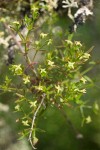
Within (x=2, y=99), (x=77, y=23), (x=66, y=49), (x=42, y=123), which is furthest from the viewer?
(x=42, y=123)

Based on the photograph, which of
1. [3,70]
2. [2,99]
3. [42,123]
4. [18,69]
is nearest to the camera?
[18,69]

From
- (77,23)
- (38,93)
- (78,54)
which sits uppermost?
(77,23)

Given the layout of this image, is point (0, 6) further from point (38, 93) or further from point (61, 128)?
point (61, 128)

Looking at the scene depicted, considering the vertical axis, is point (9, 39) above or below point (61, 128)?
above

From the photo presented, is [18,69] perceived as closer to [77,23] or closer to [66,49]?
[66,49]

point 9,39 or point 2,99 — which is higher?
point 9,39

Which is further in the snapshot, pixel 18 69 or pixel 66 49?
pixel 66 49

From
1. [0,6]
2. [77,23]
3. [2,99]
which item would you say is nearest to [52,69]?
[77,23]

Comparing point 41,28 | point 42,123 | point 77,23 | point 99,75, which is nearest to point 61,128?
point 42,123

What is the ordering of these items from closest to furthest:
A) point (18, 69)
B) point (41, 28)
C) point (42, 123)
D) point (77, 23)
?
point (18, 69)
point (77, 23)
point (41, 28)
point (42, 123)
